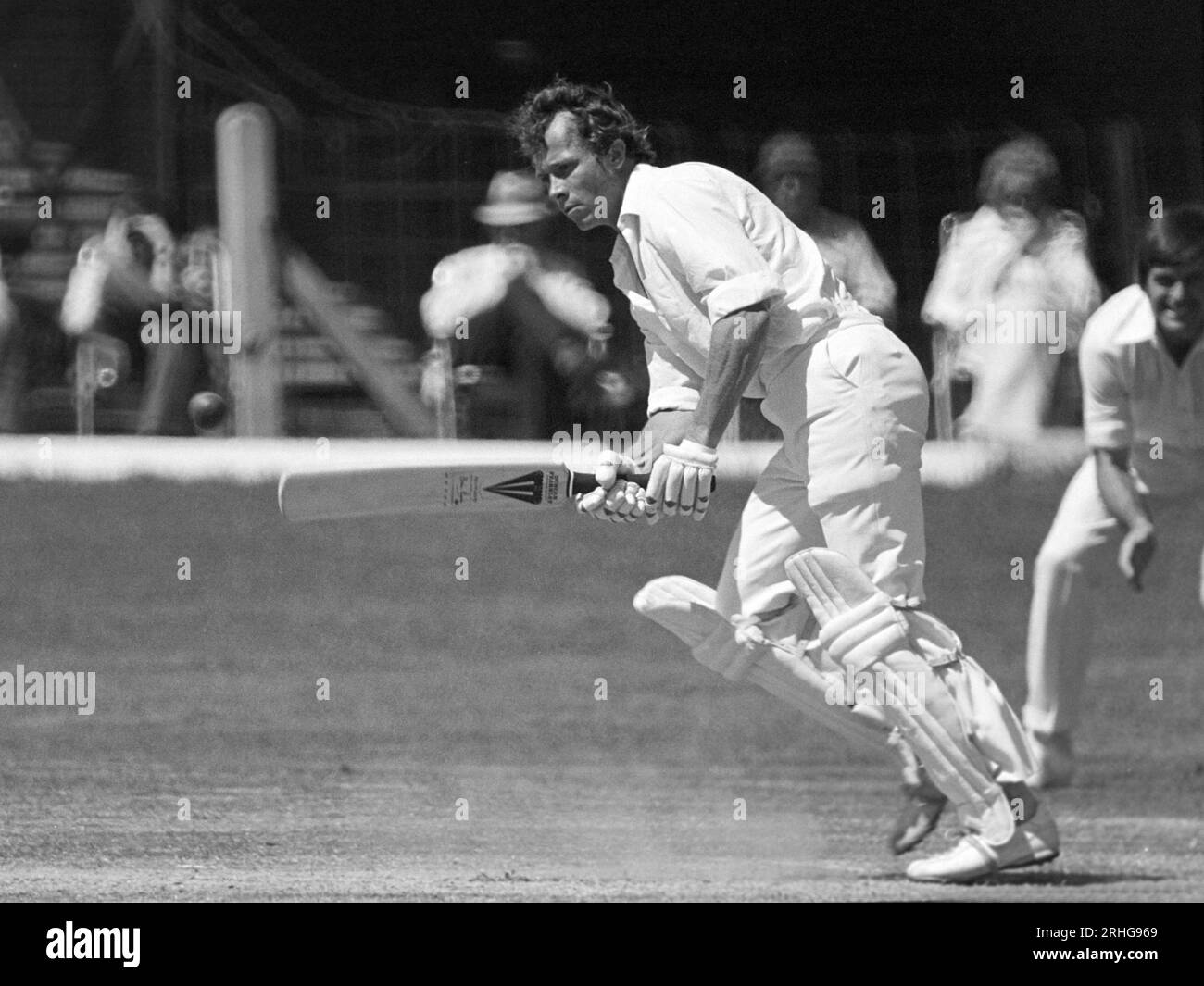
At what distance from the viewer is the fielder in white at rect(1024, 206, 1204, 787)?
5785 mm

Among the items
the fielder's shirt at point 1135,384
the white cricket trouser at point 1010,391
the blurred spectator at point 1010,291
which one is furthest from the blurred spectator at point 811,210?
the fielder's shirt at point 1135,384

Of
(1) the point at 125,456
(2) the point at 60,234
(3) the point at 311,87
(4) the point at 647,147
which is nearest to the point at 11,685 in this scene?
(1) the point at 125,456

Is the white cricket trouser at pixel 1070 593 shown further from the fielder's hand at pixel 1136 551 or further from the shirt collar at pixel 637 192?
the shirt collar at pixel 637 192

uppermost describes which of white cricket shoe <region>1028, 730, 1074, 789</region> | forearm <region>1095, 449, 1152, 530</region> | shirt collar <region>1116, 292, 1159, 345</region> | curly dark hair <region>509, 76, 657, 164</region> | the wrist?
curly dark hair <region>509, 76, 657, 164</region>

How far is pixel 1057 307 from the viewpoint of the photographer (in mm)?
6141

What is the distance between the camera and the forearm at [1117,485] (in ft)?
19.1

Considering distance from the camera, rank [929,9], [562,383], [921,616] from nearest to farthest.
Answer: [921,616], [929,9], [562,383]

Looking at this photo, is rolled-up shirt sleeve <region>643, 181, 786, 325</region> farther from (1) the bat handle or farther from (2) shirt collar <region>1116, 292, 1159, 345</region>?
(2) shirt collar <region>1116, 292, 1159, 345</region>

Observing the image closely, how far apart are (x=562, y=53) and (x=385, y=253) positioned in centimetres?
76

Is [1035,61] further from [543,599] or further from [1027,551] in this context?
[543,599]

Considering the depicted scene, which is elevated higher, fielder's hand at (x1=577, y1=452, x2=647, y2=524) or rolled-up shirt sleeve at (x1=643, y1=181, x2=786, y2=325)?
rolled-up shirt sleeve at (x1=643, y1=181, x2=786, y2=325)
